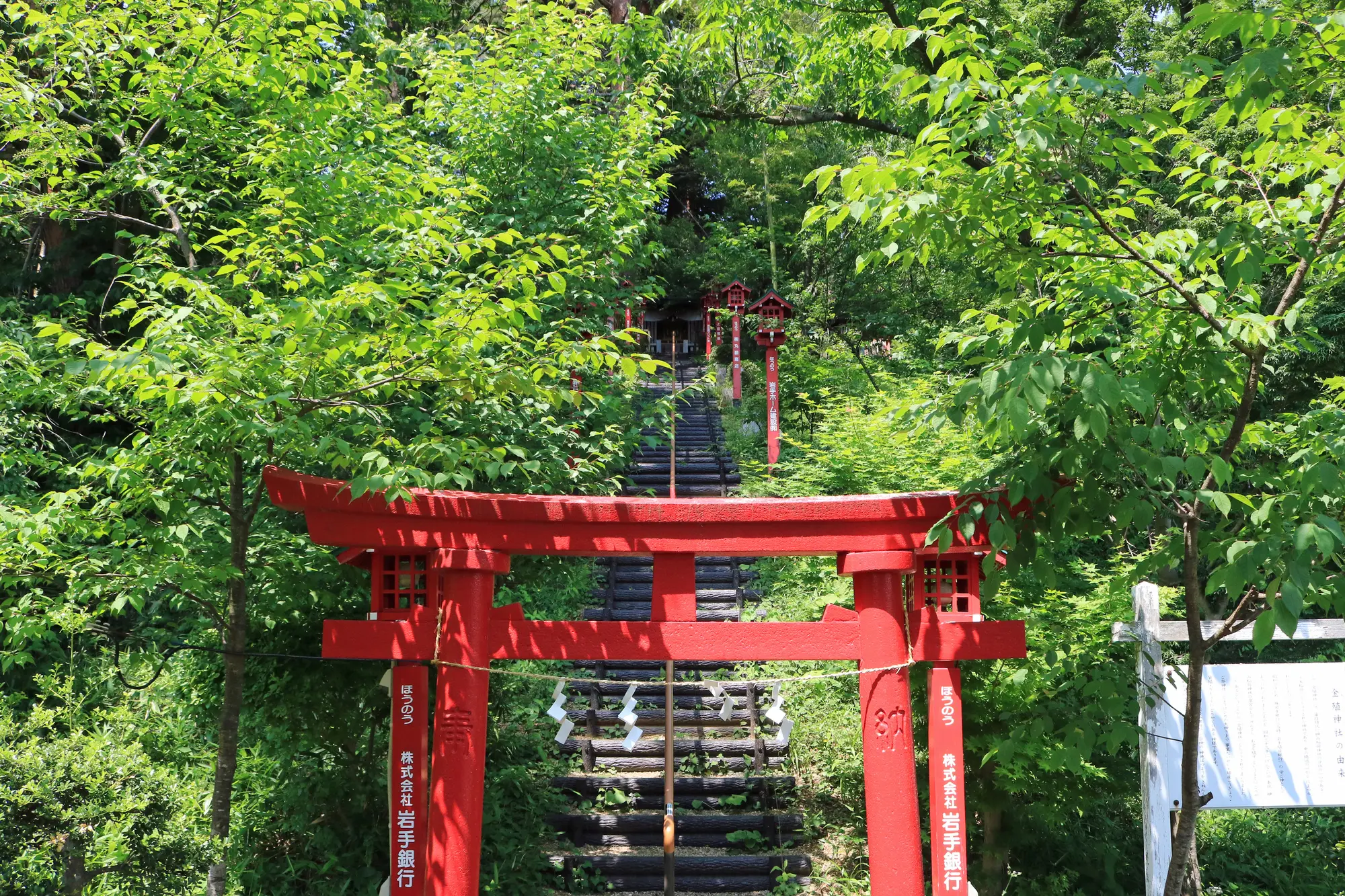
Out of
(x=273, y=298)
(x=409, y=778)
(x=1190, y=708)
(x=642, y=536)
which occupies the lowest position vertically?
(x=409, y=778)

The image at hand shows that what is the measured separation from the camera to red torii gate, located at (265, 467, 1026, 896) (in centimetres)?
525

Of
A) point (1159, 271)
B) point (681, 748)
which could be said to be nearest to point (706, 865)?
point (681, 748)

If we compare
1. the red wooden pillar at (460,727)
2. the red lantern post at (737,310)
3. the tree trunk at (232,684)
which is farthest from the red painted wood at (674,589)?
the red lantern post at (737,310)

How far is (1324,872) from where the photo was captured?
7520 mm

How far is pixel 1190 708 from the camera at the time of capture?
4.25 meters

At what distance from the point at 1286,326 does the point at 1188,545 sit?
0.99 meters

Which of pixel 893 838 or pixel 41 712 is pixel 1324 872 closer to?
pixel 893 838

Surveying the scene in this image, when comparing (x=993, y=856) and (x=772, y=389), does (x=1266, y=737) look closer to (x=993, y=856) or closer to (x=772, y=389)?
(x=993, y=856)

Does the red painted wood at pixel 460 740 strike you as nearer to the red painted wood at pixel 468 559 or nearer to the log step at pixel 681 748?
the red painted wood at pixel 468 559

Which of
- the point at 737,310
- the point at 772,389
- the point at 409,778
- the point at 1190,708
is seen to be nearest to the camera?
the point at 1190,708

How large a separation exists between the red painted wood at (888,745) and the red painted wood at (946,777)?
110mm

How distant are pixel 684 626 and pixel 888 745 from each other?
1.29 m

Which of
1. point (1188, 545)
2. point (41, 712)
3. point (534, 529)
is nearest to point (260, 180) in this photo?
point (534, 529)

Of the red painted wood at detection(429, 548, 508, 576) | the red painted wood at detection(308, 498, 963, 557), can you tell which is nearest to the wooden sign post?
the red painted wood at detection(308, 498, 963, 557)
